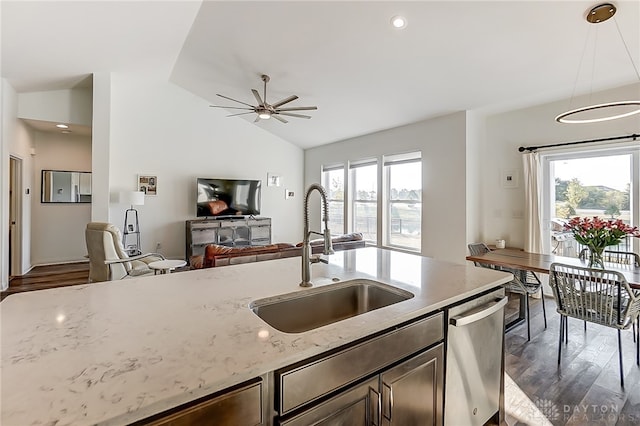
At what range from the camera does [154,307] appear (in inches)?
44.6

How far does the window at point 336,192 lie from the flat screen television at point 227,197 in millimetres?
1638

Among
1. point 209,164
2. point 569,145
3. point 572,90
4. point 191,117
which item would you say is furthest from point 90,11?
point 569,145

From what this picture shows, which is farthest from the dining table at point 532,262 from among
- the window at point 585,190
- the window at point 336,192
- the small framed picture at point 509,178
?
the window at point 336,192

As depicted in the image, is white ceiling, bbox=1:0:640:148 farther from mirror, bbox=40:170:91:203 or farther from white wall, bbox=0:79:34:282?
mirror, bbox=40:170:91:203

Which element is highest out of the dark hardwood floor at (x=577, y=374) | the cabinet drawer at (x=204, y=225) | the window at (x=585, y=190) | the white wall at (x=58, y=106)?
the white wall at (x=58, y=106)

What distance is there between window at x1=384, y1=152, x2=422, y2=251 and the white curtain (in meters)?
1.55

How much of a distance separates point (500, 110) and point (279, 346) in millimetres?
5037

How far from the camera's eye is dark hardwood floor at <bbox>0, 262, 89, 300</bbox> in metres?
4.50

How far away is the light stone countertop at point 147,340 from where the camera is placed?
629mm

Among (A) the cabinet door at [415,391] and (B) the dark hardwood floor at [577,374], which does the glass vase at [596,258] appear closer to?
(B) the dark hardwood floor at [577,374]

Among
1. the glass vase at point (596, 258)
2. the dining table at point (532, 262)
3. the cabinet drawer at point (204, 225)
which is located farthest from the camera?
the cabinet drawer at point (204, 225)

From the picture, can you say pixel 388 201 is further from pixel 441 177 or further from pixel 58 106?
pixel 58 106

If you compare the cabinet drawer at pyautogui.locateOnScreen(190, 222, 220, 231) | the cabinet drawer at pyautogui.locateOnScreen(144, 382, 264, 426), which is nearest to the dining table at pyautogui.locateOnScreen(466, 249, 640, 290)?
the cabinet drawer at pyautogui.locateOnScreen(144, 382, 264, 426)

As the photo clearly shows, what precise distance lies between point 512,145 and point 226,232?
17.5 feet
